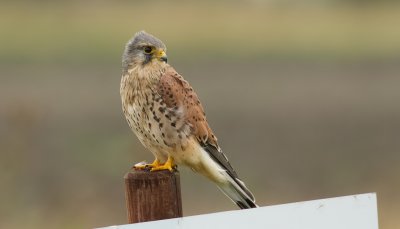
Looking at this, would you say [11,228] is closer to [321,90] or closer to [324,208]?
[324,208]

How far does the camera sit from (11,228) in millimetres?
6242

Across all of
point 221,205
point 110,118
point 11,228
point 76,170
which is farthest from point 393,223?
point 110,118

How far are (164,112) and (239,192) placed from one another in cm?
54

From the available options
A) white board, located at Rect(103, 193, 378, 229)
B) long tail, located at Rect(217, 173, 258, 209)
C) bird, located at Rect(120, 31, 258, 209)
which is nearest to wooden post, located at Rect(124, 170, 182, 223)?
white board, located at Rect(103, 193, 378, 229)

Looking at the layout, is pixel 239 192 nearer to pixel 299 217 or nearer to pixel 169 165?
pixel 169 165

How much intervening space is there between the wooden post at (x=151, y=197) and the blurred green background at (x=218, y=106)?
1.93 metres

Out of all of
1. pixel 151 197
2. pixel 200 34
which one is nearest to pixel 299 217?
pixel 151 197

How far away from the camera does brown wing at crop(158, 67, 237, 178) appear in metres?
4.91

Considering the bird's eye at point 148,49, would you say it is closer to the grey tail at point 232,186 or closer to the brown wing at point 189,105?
the brown wing at point 189,105

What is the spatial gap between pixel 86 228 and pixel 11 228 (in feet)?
1.57

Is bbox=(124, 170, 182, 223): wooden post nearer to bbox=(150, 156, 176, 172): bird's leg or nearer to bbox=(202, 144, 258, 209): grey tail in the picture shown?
bbox=(150, 156, 176, 172): bird's leg

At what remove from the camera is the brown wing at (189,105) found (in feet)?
16.1

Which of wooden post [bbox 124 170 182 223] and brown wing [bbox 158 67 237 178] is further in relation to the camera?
brown wing [bbox 158 67 237 178]

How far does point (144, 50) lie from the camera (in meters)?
5.00
